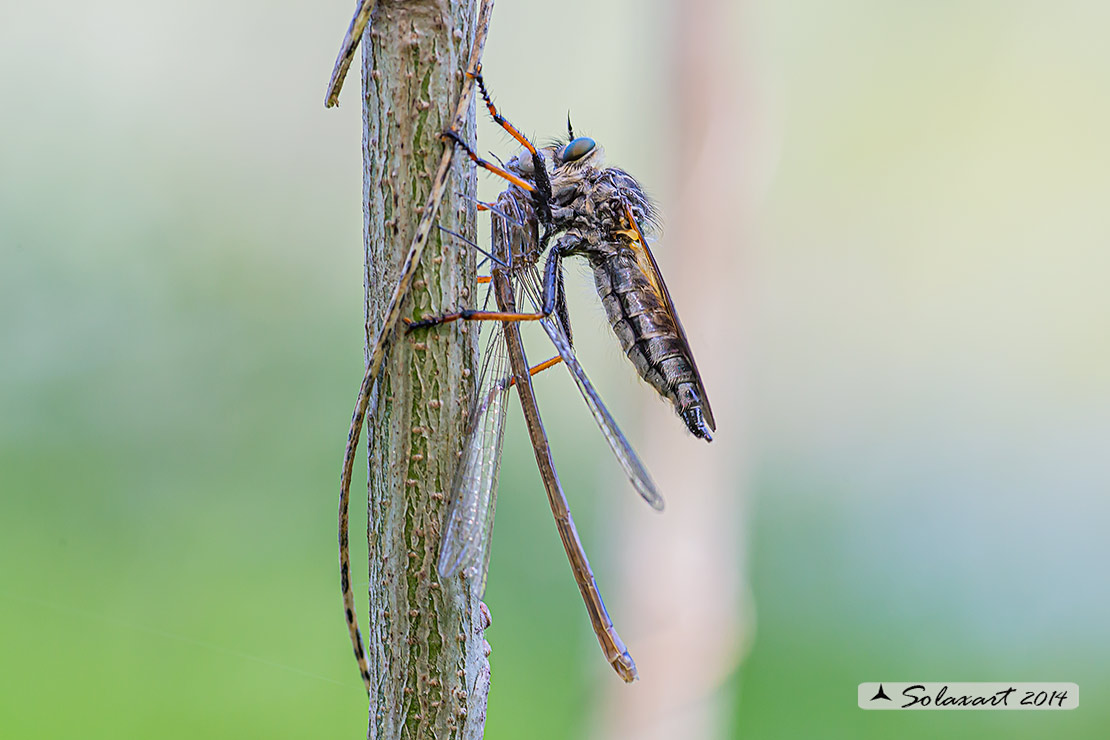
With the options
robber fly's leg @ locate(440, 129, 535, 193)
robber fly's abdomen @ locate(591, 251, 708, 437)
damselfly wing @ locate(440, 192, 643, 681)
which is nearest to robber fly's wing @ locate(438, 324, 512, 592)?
damselfly wing @ locate(440, 192, 643, 681)

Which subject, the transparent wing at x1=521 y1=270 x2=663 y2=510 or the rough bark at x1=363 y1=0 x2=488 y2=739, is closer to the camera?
the rough bark at x1=363 y1=0 x2=488 y2=739

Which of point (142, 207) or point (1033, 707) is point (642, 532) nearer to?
point (1033, 707)

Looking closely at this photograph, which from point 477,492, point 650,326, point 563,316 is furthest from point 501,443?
point 650,326

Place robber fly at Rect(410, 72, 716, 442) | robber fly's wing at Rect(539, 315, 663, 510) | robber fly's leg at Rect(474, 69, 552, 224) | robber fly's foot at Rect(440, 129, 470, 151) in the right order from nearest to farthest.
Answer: robber fly's foot at Rect(440, 129, 470, 151) < robber fly's wing at Rect(539, 315, 663, 510) < robber fly's leg at Rect(474, 69, 552, 224) < robber fly at Rect(410, 72, 716, 442)

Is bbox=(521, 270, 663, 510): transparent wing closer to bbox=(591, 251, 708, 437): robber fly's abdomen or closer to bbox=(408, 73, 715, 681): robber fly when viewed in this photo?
bbox=(408, 73, 715, 681): robber fly

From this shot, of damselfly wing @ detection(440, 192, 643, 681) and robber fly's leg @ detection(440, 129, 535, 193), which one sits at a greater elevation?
robber fly's leg @ detection(440, 129, 535, 193)

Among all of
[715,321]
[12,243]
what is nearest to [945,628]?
[715,321]

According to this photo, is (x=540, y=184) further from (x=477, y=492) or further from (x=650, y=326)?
(x=477, y=492)

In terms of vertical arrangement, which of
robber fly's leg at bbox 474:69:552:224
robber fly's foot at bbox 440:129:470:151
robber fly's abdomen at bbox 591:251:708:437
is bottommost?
robber fly's abdomen at bbox 591:251:708:437
